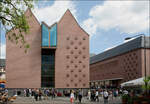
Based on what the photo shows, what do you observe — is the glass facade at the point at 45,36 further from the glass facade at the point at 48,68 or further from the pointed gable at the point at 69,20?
the pointed gable at the point at 69,20

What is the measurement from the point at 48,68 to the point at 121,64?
1114 inches

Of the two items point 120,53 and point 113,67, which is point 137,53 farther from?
point 113,67

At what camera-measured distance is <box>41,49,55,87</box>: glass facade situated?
52250mm

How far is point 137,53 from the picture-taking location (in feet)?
210

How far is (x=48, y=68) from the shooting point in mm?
52562

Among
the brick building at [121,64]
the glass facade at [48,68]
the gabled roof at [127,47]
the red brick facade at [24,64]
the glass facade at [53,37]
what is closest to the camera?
the red brick facade at [24,64]

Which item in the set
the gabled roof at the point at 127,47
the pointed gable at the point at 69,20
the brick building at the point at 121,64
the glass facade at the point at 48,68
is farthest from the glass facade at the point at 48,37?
the gabled roof at the point at 127,47

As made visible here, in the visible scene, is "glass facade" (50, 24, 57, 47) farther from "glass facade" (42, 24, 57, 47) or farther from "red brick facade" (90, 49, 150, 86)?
"red brick facade" (90, 49, 150, 86)

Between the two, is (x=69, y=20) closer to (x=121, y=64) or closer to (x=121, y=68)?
(x=121, y=64)

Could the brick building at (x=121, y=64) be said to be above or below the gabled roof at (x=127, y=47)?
below

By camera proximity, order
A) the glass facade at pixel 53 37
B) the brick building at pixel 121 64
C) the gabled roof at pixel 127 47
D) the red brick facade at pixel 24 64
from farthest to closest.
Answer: the gabled roof at pixel 127 47, the brick building at pixel 121 64, the glass facade at pixel 53 37, the red brick facade at pixel 24 64

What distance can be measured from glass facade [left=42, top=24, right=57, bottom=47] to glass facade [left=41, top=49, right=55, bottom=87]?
2672 mm

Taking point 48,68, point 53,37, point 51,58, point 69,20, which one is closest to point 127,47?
point 69,20

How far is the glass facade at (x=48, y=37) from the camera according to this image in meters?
50.9
